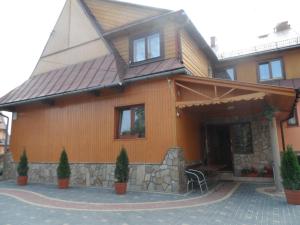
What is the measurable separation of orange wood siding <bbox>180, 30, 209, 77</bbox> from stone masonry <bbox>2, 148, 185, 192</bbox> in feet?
12.5

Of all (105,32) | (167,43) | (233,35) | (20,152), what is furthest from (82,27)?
(233,35)

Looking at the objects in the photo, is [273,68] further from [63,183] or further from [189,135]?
[63,183]

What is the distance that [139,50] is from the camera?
10086mm

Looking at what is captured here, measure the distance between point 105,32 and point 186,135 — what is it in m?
5.86

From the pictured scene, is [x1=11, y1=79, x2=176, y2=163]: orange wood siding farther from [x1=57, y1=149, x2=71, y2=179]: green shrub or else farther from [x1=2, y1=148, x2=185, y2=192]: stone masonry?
[x1=57, y1=149, x2=71, y2=179]: green shrub

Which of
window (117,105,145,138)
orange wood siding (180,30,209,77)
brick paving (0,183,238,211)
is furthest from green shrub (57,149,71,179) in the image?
orange wood siding (180,30,209,77)

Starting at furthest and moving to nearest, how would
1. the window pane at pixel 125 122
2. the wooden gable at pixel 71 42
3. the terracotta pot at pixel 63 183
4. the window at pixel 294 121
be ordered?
1. the window at pixel 294 121
2. the wooden gable at pixel 71 42
3. the window pane at pixel 125 122
4. the terracotta pot at pixel 63 183

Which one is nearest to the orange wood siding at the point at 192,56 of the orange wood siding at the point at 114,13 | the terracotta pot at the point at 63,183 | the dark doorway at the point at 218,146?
the orange wood siding at the point at 114,13

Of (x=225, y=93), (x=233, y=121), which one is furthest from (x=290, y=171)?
(x=233, y=121)

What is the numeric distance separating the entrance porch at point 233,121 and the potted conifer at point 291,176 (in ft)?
4.21

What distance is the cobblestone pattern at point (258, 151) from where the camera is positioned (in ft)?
36.9

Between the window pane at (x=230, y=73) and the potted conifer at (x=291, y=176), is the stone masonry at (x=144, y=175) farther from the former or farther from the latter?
the window pane at (x=230, y=73)

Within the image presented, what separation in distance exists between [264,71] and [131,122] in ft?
29.7

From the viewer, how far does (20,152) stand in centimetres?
1195
